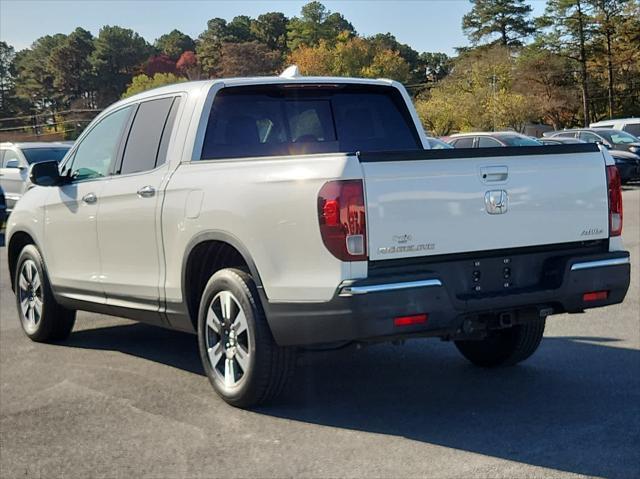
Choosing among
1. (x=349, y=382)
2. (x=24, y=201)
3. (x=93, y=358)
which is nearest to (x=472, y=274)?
(x=349, y=382)

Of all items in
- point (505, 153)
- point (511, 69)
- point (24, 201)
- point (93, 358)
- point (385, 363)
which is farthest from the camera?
point (511, 69)

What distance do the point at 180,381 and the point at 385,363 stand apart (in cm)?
145

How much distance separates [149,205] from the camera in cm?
596

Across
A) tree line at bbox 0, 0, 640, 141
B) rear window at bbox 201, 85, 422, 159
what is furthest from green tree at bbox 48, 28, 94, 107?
rear window at bbox 201, 85, 422, 159

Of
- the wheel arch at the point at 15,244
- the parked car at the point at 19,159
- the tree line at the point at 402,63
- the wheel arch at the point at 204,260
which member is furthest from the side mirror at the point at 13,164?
the tree line at the point at 402,63

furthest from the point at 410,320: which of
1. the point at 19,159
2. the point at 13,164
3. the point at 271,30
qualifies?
the point at 271,30

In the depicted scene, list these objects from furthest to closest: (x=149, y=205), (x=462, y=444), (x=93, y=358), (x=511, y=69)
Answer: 1. (x=511, y=69)
2. (x=93, y=358)
3. (x=149, y=205)
4. (x=462, y=444)

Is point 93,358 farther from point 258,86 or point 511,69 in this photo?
point 511,69

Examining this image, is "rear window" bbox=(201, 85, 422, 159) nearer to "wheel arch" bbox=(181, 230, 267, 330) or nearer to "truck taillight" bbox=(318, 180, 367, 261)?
"wheel arch" bbox=(181, 230, 267, 330)

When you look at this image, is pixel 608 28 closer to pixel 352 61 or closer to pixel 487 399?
pixel 352 61

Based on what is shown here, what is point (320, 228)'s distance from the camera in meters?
4.64

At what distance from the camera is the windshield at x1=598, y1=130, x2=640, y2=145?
2686 cm

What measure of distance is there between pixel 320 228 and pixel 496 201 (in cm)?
102

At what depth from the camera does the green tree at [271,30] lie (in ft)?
479
